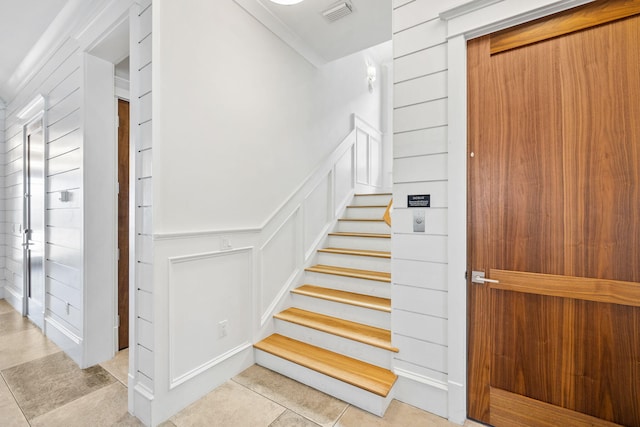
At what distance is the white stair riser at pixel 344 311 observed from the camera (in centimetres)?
224

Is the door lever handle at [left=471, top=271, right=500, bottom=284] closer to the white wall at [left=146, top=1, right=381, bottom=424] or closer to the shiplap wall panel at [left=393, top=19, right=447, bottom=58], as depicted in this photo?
the shiplap wall panel at [left=393, top=19, right=447, bottom=58]

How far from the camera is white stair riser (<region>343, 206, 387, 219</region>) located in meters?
3.57

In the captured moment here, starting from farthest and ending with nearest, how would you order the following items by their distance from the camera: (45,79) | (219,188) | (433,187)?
(45,79), (219,188), (433,187)

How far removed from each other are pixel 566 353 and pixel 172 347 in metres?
2.23

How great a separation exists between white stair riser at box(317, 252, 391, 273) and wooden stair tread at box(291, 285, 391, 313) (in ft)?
1.10

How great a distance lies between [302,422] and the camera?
1.72 metres

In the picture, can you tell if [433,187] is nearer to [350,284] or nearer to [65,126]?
[350,284]

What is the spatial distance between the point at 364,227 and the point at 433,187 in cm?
163

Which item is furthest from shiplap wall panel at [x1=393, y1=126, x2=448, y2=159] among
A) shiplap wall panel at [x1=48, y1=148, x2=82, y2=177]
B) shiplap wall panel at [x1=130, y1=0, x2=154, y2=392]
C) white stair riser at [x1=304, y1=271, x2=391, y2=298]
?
shiplap wall panel at [x1=48, y1=148, x2=82, y2=177]

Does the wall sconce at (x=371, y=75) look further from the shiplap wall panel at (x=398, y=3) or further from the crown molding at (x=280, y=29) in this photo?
the shiplap wall panel at (x=398, y=3)

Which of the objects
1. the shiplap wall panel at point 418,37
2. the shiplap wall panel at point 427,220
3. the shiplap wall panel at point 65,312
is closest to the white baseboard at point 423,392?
the shiplap wall panel at point 427,220

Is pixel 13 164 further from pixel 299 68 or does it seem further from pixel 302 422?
pixel 302 422

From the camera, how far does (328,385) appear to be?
197cm

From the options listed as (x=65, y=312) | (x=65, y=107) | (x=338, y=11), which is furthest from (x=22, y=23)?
(x=338, y=11)
